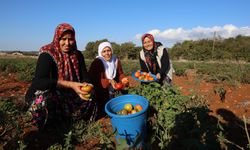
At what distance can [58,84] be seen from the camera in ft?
8.85

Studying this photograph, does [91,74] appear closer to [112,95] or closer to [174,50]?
[112,95]

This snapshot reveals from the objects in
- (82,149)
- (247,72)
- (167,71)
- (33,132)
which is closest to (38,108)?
(33,132)

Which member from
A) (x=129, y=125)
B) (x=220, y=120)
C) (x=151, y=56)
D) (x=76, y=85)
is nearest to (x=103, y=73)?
(x=151, y=56)

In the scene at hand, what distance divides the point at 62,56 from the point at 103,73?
1.08 metres

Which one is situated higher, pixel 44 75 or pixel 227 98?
pixel 44 75

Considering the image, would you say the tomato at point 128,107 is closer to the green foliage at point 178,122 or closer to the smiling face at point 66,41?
the green foliage at point 178,122

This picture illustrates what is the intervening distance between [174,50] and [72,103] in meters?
23.8

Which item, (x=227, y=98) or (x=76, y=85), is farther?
(x=227, y=98)

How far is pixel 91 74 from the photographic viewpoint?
385cm

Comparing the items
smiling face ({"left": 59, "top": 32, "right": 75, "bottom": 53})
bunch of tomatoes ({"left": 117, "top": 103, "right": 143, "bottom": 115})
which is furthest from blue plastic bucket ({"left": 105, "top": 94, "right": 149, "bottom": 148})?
smiling face ({"left": 59, "top": 32, "right": 75, "bottom": 53})

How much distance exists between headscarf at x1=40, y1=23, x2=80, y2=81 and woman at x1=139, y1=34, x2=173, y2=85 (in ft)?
5.03

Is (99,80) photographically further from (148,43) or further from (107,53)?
(148,43)

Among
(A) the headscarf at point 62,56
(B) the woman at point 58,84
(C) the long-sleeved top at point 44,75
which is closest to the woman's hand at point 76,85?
(B) the woman at point 58,84

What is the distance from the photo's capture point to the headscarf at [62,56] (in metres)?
2.79
